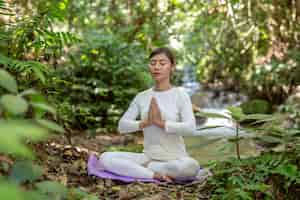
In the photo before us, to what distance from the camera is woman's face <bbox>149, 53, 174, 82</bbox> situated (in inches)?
143

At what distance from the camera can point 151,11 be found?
924 cm

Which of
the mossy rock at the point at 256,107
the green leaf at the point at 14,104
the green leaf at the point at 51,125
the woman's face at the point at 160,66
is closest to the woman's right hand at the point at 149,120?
the woman's face at the point at 160,66

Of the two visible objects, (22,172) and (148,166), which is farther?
(148,166)

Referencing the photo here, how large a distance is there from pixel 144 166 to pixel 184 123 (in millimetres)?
532

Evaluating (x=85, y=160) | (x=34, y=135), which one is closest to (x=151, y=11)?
(x=85, y=160)

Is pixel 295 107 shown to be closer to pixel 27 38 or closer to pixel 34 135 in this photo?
pixel 27 38

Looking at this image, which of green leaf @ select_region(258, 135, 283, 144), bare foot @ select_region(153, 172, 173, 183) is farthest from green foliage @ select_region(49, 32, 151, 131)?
green leaf @ select_region(258, 135, 283, 144)

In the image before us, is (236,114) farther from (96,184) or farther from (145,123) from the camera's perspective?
(96,184)

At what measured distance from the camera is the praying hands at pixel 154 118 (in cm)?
354

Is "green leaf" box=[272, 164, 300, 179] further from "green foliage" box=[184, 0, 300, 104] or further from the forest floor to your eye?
"green foliage" box=[184, 0, 300, 104]

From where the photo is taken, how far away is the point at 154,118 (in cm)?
355

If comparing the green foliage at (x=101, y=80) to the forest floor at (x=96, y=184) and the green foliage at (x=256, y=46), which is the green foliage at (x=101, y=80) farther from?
the forest floor at (x=96, y=184)

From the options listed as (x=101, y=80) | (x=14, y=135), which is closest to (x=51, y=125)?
(x=14, y=135)

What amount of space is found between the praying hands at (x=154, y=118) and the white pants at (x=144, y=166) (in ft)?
1.04
